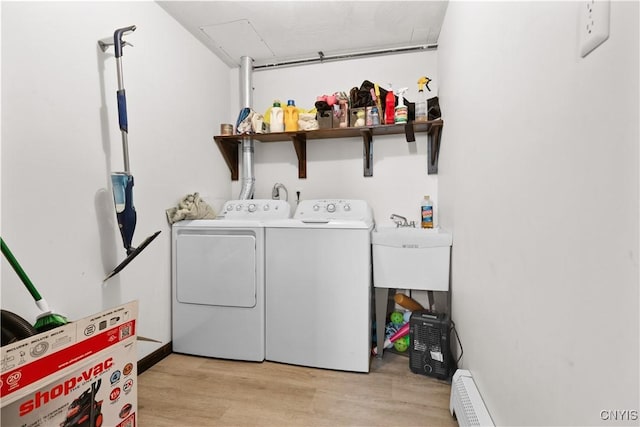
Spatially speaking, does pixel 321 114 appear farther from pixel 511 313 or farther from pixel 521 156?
pixel 511 313

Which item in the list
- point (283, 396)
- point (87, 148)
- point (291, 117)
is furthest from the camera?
point (291, 117)

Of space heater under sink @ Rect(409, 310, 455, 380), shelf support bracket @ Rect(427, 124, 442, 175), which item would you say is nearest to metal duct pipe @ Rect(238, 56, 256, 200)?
shelf support bracket @ Rect(427, 124, 442, 175)

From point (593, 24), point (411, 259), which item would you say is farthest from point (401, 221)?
point (593, 24)

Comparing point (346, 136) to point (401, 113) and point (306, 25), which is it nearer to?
point (401, 113)

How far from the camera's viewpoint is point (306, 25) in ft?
6.90

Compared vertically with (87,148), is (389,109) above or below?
above

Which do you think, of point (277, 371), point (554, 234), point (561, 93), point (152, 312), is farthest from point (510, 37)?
point (152, 312)

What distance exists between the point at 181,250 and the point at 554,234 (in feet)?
6.63

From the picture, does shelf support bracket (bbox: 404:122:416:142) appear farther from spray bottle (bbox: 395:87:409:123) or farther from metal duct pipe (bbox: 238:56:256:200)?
metal duct pipe (bbox: 238:56:256:200)

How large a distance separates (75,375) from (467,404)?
153 centimetres

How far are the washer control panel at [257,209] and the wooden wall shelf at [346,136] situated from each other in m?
0.46

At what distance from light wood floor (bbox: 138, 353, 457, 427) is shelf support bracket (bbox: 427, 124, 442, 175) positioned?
4.85 ft

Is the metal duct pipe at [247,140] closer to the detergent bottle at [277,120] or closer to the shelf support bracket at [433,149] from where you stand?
the detergent bottle at [277,120]

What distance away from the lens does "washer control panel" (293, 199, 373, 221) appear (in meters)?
2.16
